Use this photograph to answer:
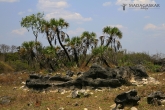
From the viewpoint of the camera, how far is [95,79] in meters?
13.8

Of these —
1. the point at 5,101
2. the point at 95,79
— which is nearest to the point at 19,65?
the point at 95,79

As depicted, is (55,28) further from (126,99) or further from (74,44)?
(126,99)

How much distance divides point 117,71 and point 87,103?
220 inches

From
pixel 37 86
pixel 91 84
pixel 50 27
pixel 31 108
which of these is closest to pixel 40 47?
pixel 50 27

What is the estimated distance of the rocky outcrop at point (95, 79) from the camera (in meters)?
13.5

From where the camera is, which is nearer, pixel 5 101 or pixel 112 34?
pixel 5 101

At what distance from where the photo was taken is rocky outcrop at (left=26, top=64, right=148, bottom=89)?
13547mm

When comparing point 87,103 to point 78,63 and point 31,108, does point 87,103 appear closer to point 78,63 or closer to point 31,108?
point 31,108

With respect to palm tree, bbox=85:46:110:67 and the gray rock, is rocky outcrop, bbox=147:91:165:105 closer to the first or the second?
the gray rock

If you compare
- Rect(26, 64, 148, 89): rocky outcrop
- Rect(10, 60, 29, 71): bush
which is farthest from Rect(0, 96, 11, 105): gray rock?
Rect(10, 60, 29, 71): bush

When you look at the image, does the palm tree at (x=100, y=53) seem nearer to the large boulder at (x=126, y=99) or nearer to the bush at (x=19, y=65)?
the large boulder at (x=126, y=99)

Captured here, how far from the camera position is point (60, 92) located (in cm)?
1346

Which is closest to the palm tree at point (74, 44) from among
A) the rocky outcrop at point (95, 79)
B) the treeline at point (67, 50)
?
the treeline at point (67, 50)

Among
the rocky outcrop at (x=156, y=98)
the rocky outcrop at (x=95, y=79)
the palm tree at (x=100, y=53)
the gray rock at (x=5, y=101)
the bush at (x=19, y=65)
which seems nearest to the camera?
the rocky outcrop at (x=156, y=98)
